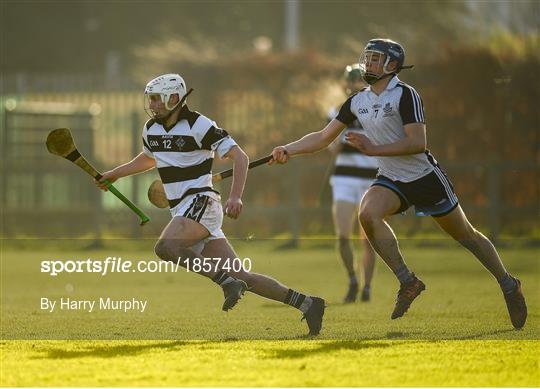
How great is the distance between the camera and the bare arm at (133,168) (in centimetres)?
909

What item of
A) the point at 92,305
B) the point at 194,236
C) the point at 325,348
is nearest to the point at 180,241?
the point at 194,236

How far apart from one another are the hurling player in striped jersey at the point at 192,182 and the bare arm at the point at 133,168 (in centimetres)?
27

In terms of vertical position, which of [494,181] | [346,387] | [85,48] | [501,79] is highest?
[346,387]

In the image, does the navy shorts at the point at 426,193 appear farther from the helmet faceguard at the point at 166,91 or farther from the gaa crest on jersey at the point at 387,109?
the helmet faceguard at the point at 166,91

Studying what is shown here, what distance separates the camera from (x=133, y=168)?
9.12 meters

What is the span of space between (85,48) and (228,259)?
99.1 ft

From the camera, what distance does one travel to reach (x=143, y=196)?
21938 millimetres

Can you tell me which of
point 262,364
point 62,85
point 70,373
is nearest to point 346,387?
point 262,364

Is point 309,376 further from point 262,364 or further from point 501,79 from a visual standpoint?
point 501,79

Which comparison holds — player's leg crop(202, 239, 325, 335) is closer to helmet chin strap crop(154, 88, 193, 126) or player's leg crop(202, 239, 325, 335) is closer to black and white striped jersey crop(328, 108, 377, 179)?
helmet chin strap crop(154, 88, 193, 126)

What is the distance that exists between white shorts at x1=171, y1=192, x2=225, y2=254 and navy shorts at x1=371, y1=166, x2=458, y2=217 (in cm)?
113

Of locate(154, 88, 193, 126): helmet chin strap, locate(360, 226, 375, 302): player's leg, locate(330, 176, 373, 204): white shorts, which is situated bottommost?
locate(360, 226, 375, 302): player's leg

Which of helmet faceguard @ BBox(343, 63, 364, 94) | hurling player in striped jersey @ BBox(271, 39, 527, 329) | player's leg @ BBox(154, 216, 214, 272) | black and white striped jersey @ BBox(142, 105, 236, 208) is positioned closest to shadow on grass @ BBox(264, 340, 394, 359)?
hurling player in striped jersey @ BBox(271, 39, 527, 329)

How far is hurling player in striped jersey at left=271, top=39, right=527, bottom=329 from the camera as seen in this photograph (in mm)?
8766
